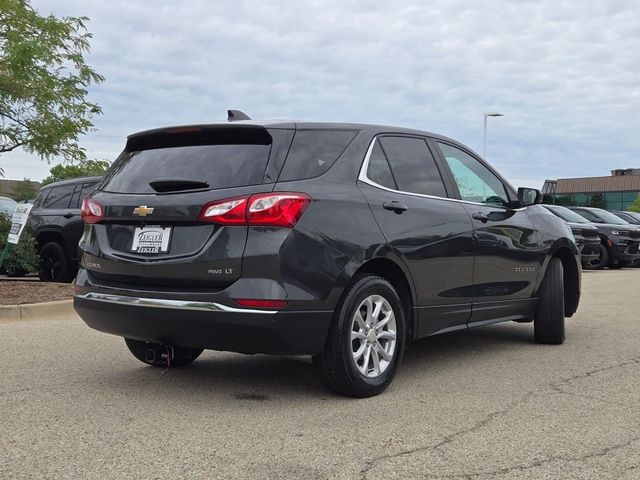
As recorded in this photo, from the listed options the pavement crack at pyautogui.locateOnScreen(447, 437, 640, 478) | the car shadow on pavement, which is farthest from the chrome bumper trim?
the pavement crack at pyautogui.locateOnScreen(447, 437, 640, 478)

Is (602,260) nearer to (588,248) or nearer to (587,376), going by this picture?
(588,248)

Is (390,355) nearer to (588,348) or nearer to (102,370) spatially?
(102,370)

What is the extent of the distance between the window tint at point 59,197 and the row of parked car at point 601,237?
37.5ft

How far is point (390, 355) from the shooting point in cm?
483

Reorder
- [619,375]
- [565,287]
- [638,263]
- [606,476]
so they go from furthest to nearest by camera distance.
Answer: [638,263], [565,287], [619,375], [606,476]

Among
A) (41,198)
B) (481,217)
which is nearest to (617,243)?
(41,198)

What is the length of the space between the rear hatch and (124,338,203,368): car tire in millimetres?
769

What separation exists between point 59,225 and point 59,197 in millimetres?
508

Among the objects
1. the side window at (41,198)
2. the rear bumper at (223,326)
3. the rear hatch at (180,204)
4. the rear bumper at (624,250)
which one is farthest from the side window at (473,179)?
the rear bumper at (624,250)

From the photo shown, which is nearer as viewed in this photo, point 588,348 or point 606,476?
point 606,476

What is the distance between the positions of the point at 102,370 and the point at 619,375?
3.83 metres

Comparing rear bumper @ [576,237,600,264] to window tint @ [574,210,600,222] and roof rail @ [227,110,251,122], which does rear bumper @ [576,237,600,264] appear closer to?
window tint @ [574,210,600,222]

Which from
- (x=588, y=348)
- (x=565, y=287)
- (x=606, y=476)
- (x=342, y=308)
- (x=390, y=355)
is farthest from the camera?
(x=565, y=287)

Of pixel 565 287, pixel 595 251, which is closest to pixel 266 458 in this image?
pixel 565 287
